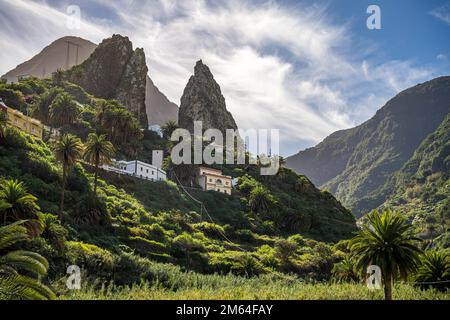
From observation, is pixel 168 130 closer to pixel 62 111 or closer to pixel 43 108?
pixel 43 108

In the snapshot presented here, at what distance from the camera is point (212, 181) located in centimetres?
11350

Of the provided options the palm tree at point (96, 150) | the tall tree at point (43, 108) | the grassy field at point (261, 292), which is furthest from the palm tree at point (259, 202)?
the tall tree at point (43, 108)

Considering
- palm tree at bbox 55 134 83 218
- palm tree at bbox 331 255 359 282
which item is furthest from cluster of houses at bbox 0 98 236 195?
palm tree at bbox 331 255 359 282

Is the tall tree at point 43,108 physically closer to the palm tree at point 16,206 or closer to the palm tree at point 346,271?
the palm tree at point 16,206

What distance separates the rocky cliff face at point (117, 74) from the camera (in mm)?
165375

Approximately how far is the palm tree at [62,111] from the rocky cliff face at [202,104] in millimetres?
70019

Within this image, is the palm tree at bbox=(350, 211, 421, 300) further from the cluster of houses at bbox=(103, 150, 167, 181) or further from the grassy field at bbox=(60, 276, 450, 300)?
the cluster of houses at bbox=(103, 150, 167, 181)

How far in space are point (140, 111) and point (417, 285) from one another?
12464 centimetres

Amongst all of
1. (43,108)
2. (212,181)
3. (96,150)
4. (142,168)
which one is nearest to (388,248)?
(96,150)

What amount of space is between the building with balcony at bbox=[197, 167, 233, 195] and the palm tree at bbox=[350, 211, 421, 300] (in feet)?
229

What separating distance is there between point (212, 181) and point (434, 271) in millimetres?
64503

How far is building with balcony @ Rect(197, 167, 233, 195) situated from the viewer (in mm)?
112562
